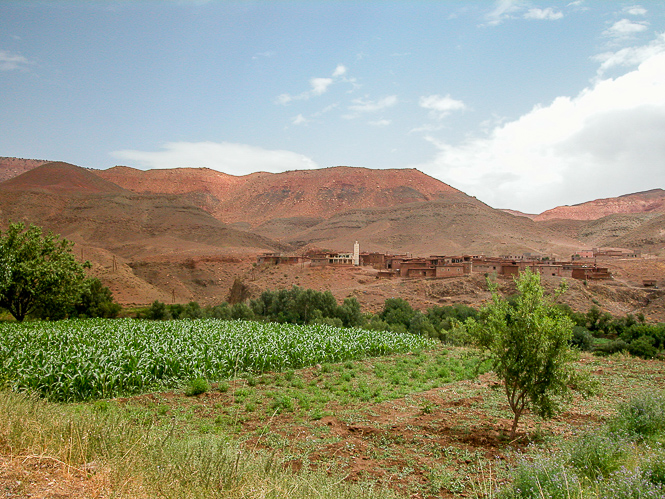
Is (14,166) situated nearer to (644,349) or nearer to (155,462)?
(644,349)

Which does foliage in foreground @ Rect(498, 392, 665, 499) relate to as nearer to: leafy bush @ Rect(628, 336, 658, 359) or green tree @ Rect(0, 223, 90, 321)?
leafy bush @ Rect(628, 336, 658, 359)

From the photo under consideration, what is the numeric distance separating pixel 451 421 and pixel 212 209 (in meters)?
135

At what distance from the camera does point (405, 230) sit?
94312 millimetres

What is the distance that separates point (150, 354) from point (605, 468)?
12.5 metres

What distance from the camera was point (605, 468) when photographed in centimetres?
611

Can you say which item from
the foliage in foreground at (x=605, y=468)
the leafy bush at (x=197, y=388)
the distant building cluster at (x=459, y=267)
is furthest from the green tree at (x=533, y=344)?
the distant building cluster at (x=459, y=267)

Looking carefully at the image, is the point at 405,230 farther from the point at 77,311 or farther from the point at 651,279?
the point at 77,311

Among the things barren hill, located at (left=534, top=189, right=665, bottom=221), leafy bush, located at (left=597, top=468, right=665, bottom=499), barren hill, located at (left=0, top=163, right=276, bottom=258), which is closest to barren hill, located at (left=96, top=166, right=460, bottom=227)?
barren hill, located at (left=0, top=163, right=276, bottom=258)

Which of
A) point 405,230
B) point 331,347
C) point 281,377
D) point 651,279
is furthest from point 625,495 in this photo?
point 405,230

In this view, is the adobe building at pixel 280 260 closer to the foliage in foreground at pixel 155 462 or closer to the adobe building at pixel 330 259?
the adobe building at pixel 330 259

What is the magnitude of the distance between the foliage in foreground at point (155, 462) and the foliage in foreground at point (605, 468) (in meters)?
1.72

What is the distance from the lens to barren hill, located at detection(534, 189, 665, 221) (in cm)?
15138

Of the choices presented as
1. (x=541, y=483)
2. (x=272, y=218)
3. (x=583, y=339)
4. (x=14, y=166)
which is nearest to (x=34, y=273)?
(x=541, y=483)

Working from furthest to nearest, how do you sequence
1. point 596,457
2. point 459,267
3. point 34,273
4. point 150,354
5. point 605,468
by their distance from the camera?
point 459,267 → point 34,273 → point 150,354 → point 596,457 → point 605,468
